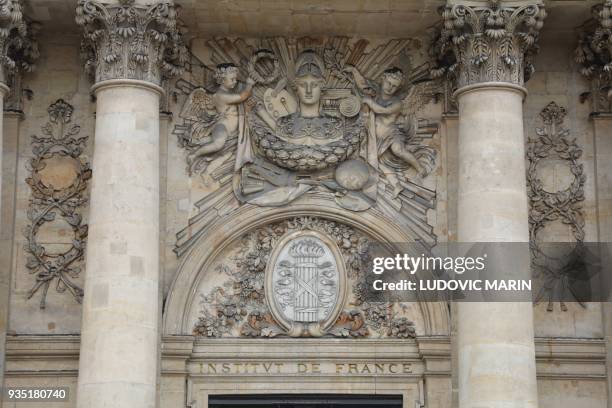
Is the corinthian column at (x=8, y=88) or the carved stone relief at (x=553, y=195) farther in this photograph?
the carved stone relief at (x=553, y=195)

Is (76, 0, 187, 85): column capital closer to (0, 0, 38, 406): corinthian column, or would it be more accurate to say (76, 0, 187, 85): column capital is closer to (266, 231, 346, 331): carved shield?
(0, 0, 38, 406): corinthian column

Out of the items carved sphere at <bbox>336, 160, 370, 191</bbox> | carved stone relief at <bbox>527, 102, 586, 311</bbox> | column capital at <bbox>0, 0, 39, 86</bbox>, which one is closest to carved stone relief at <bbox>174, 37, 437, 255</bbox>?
carved sphere at <bbox>336, 160, 370, 191</bbox>

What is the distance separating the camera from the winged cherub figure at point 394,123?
23.0 m

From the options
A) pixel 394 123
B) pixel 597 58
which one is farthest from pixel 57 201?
pixel 597 58

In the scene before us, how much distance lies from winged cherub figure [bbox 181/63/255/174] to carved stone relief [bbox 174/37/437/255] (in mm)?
16

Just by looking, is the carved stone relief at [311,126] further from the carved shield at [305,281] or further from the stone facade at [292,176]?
the carved shield at [305,281]

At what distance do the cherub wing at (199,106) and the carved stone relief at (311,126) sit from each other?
2cm

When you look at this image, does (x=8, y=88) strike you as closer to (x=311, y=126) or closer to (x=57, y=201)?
(x=57, y=201)

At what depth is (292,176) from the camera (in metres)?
23.0

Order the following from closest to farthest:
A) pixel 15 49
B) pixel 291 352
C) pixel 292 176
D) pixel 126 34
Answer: pixel 126 34 → pixel 291 352 → pixel 15 49 → pixel 292 176

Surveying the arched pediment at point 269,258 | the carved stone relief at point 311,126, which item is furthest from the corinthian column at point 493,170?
the carved stone relief at point 311,126

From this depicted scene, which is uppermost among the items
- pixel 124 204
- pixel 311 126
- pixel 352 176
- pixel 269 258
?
pixel 311 126

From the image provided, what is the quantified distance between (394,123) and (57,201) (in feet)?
18.4

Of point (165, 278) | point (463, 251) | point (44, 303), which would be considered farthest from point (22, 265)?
point (463, 251)
